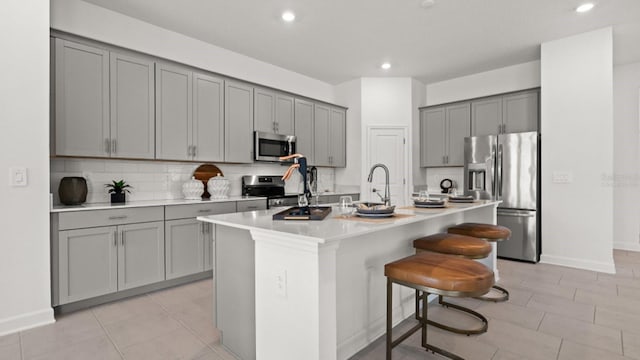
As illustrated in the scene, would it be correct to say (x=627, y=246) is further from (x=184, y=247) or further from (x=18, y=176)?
(x=18, y=176)

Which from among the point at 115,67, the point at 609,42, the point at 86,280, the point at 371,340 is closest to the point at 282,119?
the point at 115,67

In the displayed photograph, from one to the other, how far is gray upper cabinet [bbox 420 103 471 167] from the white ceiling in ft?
2.59

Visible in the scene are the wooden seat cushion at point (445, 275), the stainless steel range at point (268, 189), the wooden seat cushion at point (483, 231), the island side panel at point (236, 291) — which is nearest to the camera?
the wooden seat cushion at point (445, 275)

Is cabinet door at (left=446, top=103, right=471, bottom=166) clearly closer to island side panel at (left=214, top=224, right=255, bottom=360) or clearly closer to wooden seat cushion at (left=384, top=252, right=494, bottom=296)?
wooden seat cushion at (left=384, top=252, right=494, bottom=296)

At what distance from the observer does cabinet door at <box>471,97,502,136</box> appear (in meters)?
4.82

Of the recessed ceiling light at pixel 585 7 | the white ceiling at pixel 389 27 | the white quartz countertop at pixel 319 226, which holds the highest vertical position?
the white ceiling at pixel 389 27

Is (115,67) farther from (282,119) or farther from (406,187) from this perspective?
(406,187)

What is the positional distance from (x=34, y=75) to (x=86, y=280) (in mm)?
1716

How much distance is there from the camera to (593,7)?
3.27m

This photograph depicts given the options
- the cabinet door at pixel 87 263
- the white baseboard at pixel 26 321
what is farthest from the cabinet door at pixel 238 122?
the white baseboard at pixel 26 321

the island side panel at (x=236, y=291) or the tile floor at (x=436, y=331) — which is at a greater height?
the island side panel at (x=236, y=291)

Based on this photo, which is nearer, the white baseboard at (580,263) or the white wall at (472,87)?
the white baseboard at (580,263)

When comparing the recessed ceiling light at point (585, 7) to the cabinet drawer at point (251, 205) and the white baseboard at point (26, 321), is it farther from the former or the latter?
the white baseboard at point (26, 321)

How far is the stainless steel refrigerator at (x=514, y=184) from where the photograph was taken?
4180 mm
